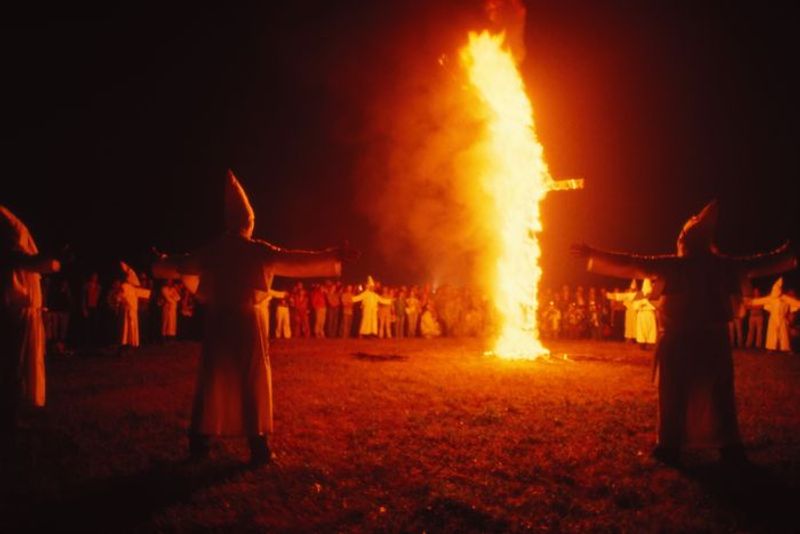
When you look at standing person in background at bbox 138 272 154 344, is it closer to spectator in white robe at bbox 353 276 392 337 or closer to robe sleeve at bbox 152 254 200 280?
spectator in white robe at bbox 353 276 392 337

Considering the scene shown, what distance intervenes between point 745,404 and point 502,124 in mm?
8980

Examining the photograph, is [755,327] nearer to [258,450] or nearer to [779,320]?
[779,320]

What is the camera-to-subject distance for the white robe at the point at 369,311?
2095 centimetres

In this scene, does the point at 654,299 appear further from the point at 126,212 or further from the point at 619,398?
the point at 126,212

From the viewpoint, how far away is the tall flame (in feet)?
→ 48.5

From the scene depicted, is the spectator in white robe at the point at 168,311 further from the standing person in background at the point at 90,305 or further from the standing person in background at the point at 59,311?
the standing person in background at the point at 59,311

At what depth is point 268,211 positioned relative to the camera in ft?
109

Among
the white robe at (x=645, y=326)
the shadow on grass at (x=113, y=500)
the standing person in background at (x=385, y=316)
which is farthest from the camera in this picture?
the standing person in background at (x=385, y=316)

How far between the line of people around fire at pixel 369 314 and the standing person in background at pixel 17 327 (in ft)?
25.5

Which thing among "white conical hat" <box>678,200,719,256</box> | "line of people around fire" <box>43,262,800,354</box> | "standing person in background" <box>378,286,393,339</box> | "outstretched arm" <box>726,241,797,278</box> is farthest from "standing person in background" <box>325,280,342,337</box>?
"outstretched arm" <box>726,241,797,278</box>

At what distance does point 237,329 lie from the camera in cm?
564

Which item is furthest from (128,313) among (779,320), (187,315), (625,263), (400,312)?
(779,320)

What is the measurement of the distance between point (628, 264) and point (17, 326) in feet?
23.1

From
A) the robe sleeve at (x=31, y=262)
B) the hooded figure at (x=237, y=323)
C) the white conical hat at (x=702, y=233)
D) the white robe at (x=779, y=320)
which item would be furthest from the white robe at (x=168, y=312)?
the white robe at (x=779, y=320)
